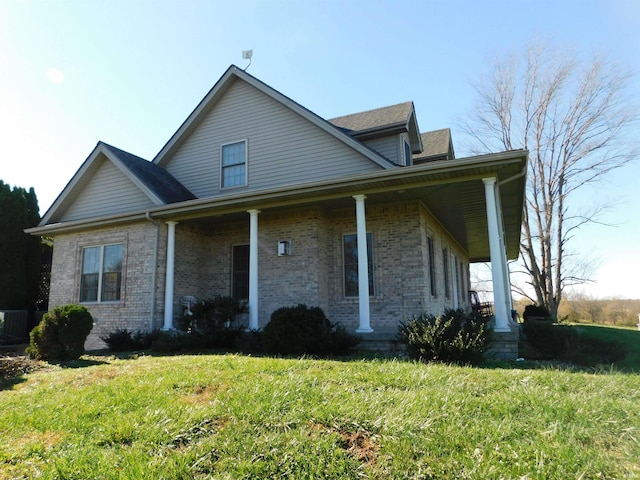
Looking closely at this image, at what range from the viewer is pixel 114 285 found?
40.0 feet

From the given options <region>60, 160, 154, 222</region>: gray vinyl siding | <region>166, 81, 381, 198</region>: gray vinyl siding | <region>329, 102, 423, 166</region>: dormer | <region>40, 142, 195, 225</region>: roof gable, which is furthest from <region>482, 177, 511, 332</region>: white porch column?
<region>60, 160, 154, 222</region>: gray vinyl siding

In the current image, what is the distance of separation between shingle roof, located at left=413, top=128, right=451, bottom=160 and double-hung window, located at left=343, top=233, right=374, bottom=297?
195 inches

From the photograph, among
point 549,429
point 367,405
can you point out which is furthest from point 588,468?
point 367,405

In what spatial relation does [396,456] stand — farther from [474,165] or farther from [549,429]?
[474,165]

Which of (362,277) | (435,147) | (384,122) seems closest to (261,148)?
(384,122)

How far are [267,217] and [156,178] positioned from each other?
3.92 meters

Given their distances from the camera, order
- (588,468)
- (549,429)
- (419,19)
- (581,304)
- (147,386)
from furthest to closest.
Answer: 1. (581,304)
2. (419,19)
3. (147,386)
4. (549,429)
5. (588,468)

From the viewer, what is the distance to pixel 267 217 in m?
11.8

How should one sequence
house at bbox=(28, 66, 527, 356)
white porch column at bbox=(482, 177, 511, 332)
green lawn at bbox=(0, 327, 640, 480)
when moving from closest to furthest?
green lawn at bbox=(0, 327, 640, 480) → white porch column at bbox=(482, 177, 511, 332) → house at bbox=(28, 66, 527, 356)

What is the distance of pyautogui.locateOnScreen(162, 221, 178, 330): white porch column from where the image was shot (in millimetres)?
10969

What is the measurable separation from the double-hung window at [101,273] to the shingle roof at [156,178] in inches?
80.2

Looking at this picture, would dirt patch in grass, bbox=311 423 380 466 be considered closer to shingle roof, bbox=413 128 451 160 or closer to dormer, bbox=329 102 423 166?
dormer, bbox=329 102 423 166

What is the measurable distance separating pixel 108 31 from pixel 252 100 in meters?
4.88

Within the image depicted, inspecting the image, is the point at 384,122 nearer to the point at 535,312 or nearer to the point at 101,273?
the point at 101,273
